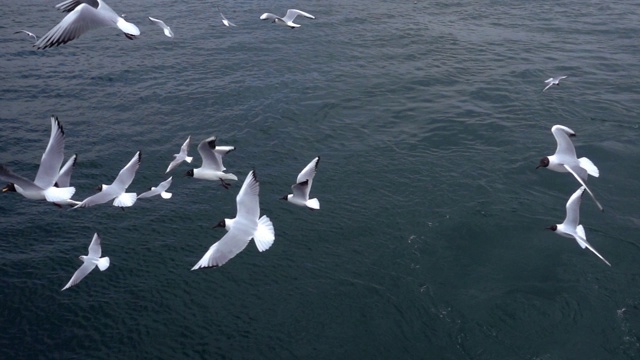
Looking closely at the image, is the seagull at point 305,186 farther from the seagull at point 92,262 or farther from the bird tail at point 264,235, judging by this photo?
the seagull at point 92,262

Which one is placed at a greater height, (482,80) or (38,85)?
(482,80)

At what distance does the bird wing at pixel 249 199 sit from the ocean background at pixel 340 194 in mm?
3914

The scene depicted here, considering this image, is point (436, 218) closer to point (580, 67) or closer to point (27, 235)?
point (27, 235)

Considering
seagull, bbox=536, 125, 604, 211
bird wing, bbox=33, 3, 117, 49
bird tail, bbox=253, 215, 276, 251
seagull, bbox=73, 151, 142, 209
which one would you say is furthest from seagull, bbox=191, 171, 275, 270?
seagull, bbox=536, 125, 604, 211

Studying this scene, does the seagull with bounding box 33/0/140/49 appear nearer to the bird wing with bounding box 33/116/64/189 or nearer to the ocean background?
the bird wing with bounding box 33/116/64/189

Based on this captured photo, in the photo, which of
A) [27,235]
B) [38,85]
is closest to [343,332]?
[27,235]

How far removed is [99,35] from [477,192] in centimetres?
2981

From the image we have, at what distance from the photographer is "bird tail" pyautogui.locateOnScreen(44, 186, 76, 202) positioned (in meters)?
17.3

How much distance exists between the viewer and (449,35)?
1630 inches

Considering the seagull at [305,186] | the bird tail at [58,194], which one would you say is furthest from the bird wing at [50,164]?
the seagull at [305,186]

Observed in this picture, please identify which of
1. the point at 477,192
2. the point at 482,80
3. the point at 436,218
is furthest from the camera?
the point at 482,80

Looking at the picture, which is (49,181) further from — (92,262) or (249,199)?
(249,199)

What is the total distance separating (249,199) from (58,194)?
5.55 metres

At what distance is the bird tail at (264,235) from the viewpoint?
15977 mm
